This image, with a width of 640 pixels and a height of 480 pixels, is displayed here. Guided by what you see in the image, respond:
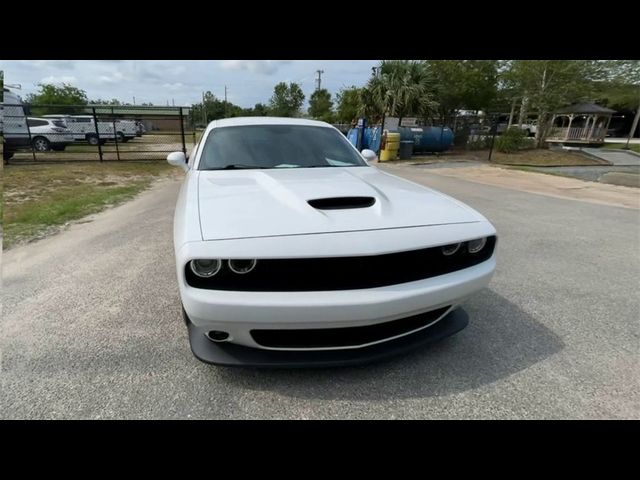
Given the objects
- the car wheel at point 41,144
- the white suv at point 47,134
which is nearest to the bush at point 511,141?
the white suv at point 47,134

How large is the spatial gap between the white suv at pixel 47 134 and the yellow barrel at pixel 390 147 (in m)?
13.7

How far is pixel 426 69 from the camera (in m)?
21.4

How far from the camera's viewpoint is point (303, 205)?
194 cm

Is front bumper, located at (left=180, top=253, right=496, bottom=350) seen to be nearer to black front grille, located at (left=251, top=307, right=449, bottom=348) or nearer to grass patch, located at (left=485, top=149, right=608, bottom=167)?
black front grille, located at (left=251, top=307, right=449, bottom=348)

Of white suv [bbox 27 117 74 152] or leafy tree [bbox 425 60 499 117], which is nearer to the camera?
white suv [bbox 27 117 74 152]

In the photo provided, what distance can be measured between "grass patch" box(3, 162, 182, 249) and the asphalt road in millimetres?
1339

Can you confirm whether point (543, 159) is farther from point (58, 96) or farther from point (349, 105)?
point (58, 96)

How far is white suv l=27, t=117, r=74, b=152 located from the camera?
13.9 metres

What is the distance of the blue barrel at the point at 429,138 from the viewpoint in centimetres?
1634

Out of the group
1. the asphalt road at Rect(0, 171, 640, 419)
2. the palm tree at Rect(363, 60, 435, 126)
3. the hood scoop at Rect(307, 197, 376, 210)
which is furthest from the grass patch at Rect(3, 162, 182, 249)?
the palm tree at Rect(363, 60, 435, 126)

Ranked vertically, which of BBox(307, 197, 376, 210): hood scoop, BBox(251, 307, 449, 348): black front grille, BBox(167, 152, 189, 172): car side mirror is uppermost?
BBox(307, 197, 376, 210): hood scoop

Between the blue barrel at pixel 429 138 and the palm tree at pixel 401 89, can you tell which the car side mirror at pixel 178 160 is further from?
the palm tree at pixel 401 89

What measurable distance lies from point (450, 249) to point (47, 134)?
17527 millimetres
